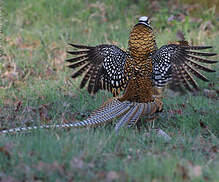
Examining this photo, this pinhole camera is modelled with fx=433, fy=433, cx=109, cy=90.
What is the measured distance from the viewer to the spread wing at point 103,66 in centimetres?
568

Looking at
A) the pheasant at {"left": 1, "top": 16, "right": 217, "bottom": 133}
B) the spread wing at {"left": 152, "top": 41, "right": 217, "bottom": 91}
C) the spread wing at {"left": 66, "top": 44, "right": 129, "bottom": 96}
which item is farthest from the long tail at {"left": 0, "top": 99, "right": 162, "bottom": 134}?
the spread wing at {"left": 152, "top": 41, "right": 217, "bottom": 91}

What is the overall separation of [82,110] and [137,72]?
1.13m

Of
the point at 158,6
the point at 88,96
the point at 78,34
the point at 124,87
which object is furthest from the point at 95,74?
the point at 158,6

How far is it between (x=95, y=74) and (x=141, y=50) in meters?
0.77

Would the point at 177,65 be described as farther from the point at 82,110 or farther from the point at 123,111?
the point at 82,110

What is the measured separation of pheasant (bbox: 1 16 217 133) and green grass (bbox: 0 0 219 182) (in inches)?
10.2

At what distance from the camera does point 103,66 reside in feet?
18.9

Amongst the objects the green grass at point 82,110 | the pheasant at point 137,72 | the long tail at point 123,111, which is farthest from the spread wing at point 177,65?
the green grass at point 82,110

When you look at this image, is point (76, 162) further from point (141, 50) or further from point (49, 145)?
point (141, 50)

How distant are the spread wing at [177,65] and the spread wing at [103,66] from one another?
1.49 ft

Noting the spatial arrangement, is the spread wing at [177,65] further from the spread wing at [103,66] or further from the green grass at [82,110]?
the green grass at [82,110]

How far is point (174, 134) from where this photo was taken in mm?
5188

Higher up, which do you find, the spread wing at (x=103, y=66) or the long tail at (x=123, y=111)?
the spread wing at (x=103, y=66)

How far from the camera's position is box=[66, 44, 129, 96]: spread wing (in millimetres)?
5676
